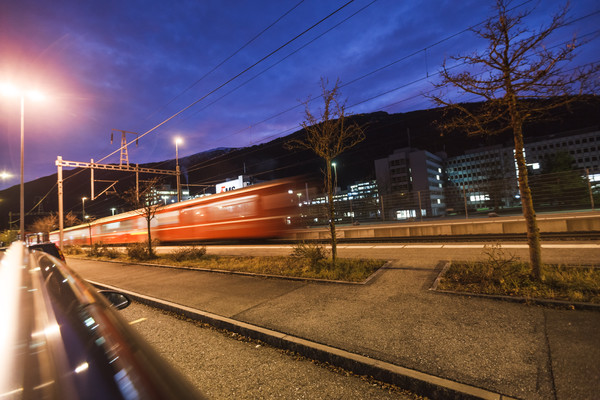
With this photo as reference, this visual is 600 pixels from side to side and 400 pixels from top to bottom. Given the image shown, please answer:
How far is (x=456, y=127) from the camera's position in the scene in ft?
18.6

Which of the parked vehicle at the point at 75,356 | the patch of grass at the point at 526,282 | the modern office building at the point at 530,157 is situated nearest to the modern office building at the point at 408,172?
the modern office building at the point at 530,157

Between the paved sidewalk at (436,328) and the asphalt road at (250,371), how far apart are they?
348mm

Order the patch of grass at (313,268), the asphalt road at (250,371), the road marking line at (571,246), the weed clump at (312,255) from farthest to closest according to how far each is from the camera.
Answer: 1. the road marking line at (571,246)
2. the weed clump at (312,255)
3. the patch of grass at (313,268)
4. the asphalt road at (250,371)

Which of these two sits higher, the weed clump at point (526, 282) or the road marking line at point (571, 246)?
the weed clump at point (526, 282)

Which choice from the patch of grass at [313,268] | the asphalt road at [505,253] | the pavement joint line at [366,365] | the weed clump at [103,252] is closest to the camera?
the pavement joint line at [366,365]

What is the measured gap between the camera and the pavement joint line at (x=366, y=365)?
94.7 inches

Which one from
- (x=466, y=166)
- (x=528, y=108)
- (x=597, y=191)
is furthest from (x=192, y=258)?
(x=466, y=166)

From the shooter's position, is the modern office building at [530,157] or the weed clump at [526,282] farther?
the modern office building at [530,157]

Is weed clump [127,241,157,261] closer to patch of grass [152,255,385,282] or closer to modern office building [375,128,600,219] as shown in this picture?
patch of grass [152,255,385,282]

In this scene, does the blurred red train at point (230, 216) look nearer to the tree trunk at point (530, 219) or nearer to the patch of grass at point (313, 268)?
the patch of grass at point (313, 268)

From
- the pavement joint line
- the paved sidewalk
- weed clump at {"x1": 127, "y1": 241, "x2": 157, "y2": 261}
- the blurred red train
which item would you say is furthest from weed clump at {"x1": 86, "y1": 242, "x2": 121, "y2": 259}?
the pavement joint line

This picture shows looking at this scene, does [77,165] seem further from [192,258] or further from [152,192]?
[192,258]

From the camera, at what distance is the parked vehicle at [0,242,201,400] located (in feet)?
2.35

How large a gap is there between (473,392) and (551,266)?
522cm
